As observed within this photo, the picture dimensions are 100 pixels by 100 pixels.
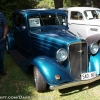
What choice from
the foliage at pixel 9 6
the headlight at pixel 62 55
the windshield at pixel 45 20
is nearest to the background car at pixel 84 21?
the windshield at pixel 45 20

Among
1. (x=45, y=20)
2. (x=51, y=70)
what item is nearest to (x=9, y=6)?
(x=45, y=20)

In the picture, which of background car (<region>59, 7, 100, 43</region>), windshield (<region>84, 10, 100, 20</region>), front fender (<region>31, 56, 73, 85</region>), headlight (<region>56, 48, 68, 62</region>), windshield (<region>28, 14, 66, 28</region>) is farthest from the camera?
windshield (<region>84, 10, 100, 20</region>)

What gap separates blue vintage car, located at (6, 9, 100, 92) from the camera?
3160mm

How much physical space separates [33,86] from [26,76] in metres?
0.57

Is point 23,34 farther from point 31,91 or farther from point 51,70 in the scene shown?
point 51,70

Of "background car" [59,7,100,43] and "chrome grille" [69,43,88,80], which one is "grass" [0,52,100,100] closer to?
"chrome grille" [69,43,88,80]

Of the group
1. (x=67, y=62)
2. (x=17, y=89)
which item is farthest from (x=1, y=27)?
(x=67, y=62)

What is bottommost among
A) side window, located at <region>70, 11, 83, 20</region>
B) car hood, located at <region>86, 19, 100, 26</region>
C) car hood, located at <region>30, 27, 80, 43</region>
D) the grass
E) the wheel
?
the grass

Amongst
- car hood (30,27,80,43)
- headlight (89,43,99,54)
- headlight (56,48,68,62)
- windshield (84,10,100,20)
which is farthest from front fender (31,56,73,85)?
windshield (84,10,100,20)

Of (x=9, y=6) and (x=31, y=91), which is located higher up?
(x=9, y=6)

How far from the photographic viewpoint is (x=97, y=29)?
6.50 metres

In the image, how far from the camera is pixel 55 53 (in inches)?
145

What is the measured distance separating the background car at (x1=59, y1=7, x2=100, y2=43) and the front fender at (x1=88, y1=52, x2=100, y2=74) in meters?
2.83

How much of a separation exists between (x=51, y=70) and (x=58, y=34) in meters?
1.23
